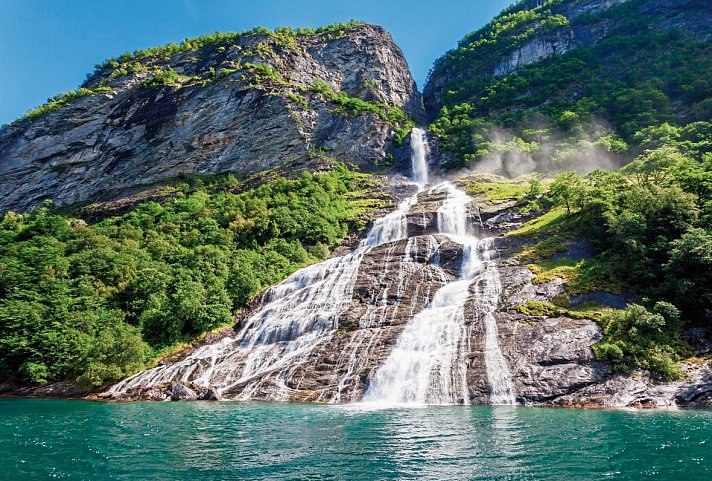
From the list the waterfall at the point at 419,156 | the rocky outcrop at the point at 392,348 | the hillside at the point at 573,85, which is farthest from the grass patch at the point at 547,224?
the waterfall at the point at 419,156

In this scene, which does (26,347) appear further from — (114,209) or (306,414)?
(114,209)

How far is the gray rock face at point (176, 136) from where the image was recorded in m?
71.9

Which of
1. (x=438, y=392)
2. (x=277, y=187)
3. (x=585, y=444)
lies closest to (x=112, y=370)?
(x=438, y=392)

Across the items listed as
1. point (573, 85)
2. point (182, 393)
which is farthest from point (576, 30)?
point (182, 393)

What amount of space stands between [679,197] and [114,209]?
66.2 m

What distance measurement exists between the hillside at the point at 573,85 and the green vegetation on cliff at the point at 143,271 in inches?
1086

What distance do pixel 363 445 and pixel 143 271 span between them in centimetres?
2771

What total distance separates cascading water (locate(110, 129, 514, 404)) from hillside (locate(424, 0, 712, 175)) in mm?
32395

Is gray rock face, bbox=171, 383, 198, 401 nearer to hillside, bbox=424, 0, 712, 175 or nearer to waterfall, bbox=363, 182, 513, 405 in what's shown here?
waterfall, bbox=363, 182, 513, 405

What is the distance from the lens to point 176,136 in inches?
2913

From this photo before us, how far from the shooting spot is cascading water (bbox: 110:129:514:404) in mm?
23672

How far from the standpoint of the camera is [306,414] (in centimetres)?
1930

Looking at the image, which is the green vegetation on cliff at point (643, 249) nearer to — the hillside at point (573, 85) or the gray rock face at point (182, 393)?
the gray rock face at point (182, 393)

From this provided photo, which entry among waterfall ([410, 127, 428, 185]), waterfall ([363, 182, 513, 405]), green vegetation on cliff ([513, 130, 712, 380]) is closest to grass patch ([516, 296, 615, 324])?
green vegetation on cliff ([513, 130, 712, 380])
